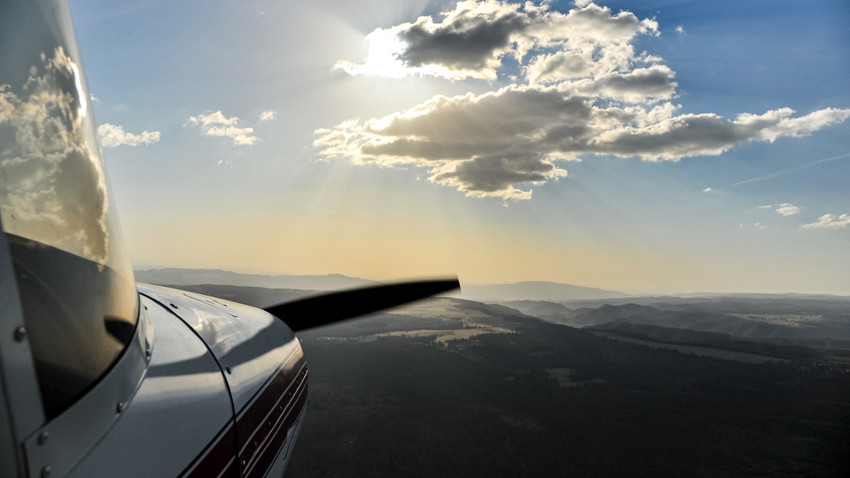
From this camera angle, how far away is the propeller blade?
26.3 ft

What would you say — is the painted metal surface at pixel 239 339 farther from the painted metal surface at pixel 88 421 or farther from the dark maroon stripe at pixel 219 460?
the painted metal surface at pixel 88 421

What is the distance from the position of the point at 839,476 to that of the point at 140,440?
279ft

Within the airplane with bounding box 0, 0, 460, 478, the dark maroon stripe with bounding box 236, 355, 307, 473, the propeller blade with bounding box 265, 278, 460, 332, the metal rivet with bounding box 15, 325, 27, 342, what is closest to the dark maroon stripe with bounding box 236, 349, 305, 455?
the dark maroon stripe with bounding box 236, 355, 307, 473

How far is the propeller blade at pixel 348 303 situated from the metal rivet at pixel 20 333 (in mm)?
6146

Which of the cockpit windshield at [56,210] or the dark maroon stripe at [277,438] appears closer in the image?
the cockpit windshield at [56,210]

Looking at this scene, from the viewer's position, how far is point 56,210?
6.52 ft

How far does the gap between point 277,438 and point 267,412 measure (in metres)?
0.39

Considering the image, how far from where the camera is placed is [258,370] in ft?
13.7

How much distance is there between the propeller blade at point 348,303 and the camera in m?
8.02

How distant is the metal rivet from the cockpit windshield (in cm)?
7

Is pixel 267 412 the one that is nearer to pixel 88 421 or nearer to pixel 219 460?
Answer: pixel 219 460

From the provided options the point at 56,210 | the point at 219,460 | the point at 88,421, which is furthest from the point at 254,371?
the point at 56,210

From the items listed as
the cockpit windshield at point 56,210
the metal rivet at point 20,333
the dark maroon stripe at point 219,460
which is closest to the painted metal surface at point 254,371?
the dark maroon stripe at point 219,460

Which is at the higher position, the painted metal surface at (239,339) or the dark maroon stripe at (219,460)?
the painted metal surface at (239,339)
